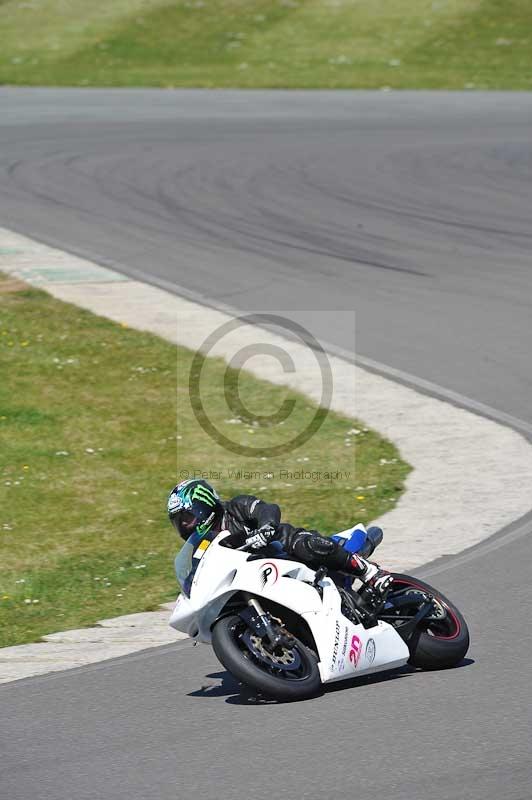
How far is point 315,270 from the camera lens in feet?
60.6

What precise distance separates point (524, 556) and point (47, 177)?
701 inches

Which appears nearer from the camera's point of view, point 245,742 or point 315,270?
point 245,742

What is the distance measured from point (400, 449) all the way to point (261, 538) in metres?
4.81

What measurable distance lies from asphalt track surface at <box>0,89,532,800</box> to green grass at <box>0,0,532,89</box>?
3.03m

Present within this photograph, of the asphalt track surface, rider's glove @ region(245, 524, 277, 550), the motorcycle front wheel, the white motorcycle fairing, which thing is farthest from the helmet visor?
the asphalt track surface

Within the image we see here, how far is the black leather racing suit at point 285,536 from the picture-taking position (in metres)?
7.52

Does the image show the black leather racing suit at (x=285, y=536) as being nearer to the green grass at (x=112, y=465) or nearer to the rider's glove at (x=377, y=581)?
the rider's glove at (x=377, y=581)

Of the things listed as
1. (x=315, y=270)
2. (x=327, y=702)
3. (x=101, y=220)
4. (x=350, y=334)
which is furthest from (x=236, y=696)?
(x=101, y=220)

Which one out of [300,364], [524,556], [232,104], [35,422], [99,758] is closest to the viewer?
[99,758]

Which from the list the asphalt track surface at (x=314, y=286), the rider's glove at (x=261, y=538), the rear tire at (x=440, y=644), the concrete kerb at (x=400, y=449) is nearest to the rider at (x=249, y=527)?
the rider's glove at (x=261, y=538)

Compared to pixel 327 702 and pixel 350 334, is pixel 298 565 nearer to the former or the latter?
pixel 327 702

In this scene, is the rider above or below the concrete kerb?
above

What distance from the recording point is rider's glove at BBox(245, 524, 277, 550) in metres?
7.41

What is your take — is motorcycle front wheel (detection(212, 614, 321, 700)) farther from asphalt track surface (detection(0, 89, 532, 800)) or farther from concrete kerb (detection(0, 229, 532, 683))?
concrete kerb (detection(0, 229, 532, 683))
